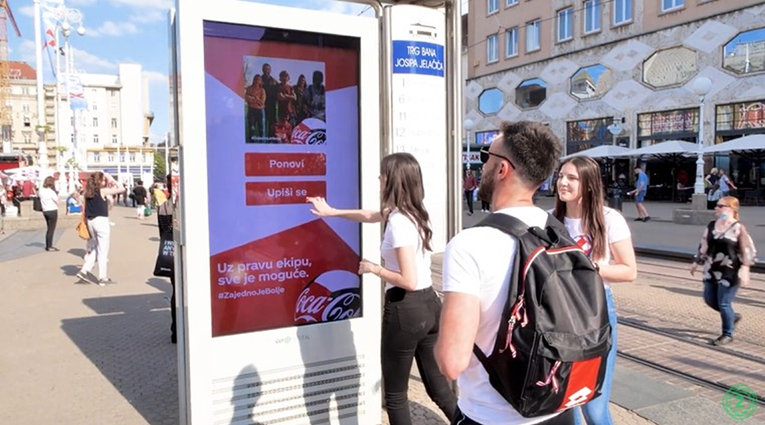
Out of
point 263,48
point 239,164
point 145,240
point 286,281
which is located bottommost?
point 145,240

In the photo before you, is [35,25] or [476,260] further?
[35,25]

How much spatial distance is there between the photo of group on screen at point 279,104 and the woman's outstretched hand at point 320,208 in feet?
1.28

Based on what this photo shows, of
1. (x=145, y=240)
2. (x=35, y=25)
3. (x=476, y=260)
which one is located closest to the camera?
(x=476, y=260)

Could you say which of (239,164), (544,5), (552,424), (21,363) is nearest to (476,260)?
(552,424)

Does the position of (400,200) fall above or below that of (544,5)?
below

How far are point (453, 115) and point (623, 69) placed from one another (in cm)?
3033

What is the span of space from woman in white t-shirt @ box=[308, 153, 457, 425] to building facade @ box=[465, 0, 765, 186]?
19.7 metres

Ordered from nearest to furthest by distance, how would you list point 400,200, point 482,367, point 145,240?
point 482,367
point 400,200
point 145,240

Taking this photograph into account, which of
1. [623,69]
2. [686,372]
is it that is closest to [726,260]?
[686,372]

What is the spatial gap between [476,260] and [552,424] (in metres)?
0.64

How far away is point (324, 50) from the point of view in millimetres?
3586

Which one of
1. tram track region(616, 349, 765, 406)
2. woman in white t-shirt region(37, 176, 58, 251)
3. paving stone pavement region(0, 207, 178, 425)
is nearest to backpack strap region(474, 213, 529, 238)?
paving stone pavement region(0, 207, 178, 425)

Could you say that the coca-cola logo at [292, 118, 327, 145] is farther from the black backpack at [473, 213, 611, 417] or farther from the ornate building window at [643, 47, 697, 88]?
the ornate building window at [643, 47, 697, 88]

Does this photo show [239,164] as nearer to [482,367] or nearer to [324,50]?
[324,50]
